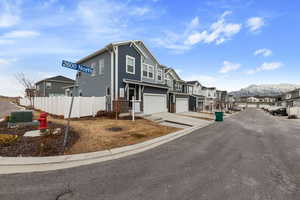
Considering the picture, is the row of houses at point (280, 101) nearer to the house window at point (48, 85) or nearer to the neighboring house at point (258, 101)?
the neighboring house at point (258, 101)

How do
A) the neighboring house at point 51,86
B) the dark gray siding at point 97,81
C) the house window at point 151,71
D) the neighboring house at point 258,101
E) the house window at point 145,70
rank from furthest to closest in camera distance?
the neighboring house at point 258,101, the neighboring house at point 51,86, the house window at point 151,71, the house window at point 145,70, the dark gray siding at point 97,81

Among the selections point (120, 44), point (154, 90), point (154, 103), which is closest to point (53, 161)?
point (120, 44)

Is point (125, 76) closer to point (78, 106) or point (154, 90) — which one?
point (154, 90)

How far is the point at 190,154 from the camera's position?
17.8 ft

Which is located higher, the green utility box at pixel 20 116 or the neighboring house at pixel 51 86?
the neighboring house at pixel 51 86

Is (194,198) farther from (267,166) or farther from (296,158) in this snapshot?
(296,158)

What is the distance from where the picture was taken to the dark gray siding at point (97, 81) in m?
14.3

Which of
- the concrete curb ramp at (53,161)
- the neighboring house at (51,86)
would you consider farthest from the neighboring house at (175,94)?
the neighboring house at (51,86)

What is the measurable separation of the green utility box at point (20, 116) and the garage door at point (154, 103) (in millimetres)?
10292

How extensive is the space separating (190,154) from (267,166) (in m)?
2.45

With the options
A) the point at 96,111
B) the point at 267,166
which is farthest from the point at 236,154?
the point at 96,111

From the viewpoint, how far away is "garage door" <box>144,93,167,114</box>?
1619 cm

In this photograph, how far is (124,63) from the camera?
14.5 m

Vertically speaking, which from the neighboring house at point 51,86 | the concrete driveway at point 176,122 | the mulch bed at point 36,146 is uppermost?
the neighboring house at point 51,86
